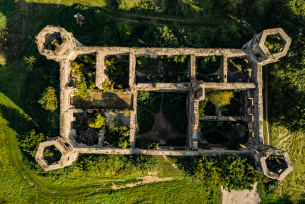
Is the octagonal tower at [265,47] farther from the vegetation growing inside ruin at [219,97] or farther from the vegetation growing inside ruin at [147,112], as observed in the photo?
the vegetation growing inside ruin at [147,112]

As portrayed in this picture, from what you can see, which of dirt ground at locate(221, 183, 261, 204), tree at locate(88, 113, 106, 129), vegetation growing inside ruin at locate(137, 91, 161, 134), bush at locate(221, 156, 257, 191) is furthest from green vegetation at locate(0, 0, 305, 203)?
vegetation growing inside ruin at locate(137, 91, 161, 134)

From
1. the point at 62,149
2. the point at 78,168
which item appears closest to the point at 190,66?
the point at 62,149

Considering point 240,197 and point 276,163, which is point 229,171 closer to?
point 276,163

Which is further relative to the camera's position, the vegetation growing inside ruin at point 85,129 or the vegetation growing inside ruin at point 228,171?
the vegetation growing inside ruin at point 85,129

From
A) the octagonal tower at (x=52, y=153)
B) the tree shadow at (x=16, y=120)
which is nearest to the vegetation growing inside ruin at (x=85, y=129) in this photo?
the octagonal tower at (x=52, y=153)

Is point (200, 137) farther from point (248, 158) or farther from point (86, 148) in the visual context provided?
point (86, 148)
